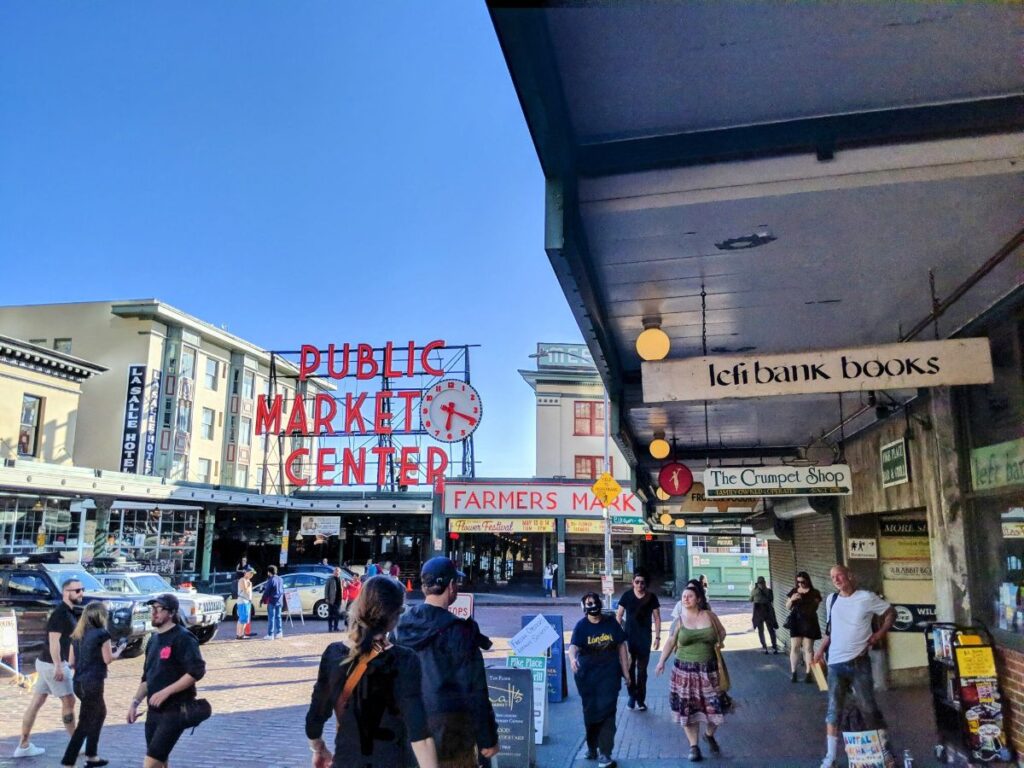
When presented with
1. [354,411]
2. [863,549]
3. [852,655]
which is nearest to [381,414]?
[354,411]

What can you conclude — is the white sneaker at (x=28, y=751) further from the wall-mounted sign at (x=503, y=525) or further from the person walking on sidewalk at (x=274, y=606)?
the wall-mounted sign at (x=503, y=525)

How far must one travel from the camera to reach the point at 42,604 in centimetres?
1529

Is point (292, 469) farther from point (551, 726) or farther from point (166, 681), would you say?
point (166, 681)

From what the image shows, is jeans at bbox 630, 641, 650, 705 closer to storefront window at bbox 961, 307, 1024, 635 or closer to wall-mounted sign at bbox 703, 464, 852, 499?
wall-mounted sign at bbox 703, 464, 852, 499

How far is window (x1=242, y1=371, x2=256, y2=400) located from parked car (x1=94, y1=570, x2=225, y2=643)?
90.8 ft

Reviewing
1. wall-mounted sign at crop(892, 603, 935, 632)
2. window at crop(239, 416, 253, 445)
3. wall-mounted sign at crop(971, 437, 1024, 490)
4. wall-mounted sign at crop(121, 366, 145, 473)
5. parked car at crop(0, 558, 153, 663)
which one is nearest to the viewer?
wall-mounted sign at crop(971, 437, 1024, 490)

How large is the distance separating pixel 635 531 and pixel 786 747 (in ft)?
106

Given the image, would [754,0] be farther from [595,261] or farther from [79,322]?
[79,322]

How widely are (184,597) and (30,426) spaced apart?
47.4 feet

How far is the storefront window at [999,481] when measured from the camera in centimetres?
638

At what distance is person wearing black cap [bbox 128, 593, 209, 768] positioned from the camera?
580 cm

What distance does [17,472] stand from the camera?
21453 mm

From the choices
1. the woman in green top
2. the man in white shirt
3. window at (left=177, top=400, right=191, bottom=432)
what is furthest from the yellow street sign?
window at (left=177, top=400, right=191, bottom=432)

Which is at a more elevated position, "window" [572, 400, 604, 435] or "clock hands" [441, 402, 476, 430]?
"window" [572, 400, 604, 435]
